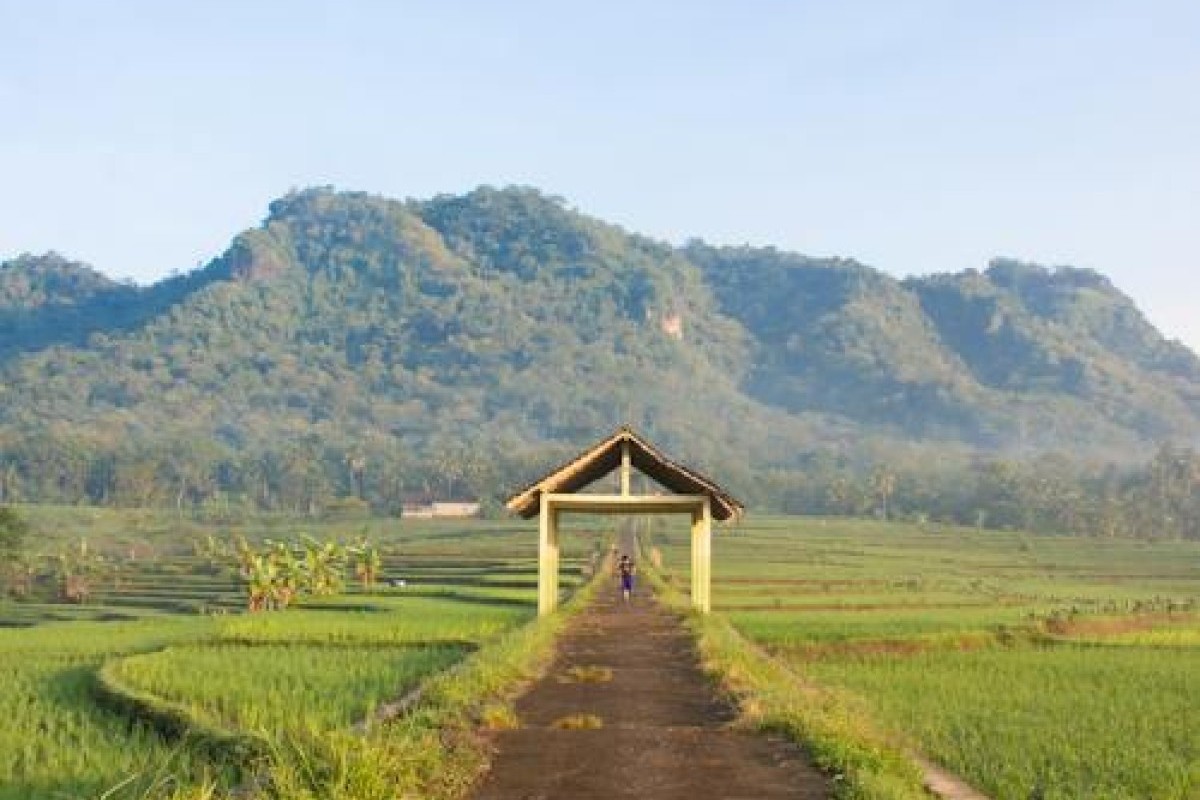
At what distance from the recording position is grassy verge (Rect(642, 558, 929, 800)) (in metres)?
9.73

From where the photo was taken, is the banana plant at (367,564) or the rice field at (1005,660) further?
the banana plant at (367,564)

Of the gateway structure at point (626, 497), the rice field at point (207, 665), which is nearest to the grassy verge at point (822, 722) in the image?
the rice field at point (207, 665)

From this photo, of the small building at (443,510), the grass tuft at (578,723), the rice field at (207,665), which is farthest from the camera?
the small building at (443,510)

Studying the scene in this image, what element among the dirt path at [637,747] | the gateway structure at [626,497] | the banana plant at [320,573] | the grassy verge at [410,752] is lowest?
the banana plant at [320,573]

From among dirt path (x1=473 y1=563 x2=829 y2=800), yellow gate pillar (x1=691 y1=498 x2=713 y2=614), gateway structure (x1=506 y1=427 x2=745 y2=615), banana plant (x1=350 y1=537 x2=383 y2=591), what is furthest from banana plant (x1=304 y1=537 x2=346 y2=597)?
dirt path (x1=473 y1=563 x2=829 y2=800)

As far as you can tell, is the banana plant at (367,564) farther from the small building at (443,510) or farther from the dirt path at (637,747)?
the small building at (443,510)

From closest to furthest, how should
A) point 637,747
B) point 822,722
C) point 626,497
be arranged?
point 637,747
point 822,722
point 626,497

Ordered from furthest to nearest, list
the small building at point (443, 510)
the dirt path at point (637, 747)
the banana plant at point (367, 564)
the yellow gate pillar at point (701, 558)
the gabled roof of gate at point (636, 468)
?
1. the small building at point (443, 510)
2. the banana plant at point (367, 564)
3. the yellow gate pillar at point (701, 558)
4. the gabled roof of gate at point (636, 468)
5. the dirt path at point (637, 747)

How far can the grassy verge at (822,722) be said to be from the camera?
383 inches

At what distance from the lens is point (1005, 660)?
2305 cm

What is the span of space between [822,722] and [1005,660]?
483 inches

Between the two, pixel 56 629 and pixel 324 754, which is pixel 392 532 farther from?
pixel 324 754

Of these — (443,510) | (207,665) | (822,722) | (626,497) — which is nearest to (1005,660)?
(626,497)

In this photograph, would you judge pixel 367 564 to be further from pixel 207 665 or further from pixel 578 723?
pixel 578 723
